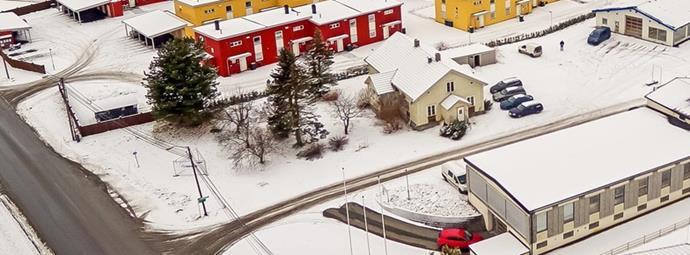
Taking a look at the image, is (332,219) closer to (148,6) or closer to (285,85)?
(285,85)

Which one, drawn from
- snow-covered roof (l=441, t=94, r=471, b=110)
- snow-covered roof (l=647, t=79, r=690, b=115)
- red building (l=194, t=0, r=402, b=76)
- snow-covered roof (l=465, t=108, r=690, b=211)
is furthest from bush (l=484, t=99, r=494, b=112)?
red building (l=194, t=0, r=402, b=76)

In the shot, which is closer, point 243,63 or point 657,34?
point 657,34

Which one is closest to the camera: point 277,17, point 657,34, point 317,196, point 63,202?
point 317,196

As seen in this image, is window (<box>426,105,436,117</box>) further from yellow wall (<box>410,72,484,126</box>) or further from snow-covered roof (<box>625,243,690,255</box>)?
snow-covered roof (<box>625,243,690,255</box>)

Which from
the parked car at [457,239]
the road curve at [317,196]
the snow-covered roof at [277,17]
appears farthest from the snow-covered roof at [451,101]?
the snow-covered roof at [277,17]

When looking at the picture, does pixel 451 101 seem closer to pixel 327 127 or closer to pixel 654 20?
pixel 327 127

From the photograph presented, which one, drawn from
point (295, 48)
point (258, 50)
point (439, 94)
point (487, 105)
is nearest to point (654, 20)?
point (487, 105)
